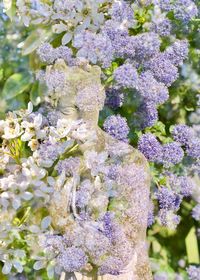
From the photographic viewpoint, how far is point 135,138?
1271 millimetres

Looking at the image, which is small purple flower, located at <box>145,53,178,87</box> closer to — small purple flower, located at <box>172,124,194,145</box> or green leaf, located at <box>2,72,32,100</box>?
small purple flower, located at <box>172,124,194,145</box>

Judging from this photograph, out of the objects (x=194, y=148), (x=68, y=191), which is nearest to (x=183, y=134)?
(x=194, y=148)

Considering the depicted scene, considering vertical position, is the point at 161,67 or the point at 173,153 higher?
the point at 161,67

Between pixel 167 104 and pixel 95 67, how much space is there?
0.31 metres

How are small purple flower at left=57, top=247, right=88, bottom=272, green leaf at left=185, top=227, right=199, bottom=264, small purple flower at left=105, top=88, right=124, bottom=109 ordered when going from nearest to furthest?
small purple flower at left=57, top=247, right=88, bottom=272
small purple flower at left=105, top=88, right=124, bottom=109
green leaf at left=185, top=227, right=199, bottom=264

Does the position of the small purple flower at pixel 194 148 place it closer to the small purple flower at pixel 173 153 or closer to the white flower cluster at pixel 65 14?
the small purple flower at pixel 173 153

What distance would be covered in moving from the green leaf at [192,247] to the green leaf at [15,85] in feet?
1.83

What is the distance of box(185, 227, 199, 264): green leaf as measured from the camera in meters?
1.56

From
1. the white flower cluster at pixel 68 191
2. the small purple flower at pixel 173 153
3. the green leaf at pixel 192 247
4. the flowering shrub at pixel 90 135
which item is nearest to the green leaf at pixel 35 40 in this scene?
the flowering shrub at pixel 90 135

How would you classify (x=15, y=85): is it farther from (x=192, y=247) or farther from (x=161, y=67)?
(x=192, y=247)

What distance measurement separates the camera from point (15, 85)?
126 centimetres

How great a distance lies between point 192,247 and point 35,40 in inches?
24.9

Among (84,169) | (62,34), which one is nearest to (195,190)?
(84,169)

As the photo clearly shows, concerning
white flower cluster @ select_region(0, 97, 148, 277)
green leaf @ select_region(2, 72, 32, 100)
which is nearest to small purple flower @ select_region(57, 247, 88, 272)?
white flower cluster @ select_region(0, 97, 148, 277)
